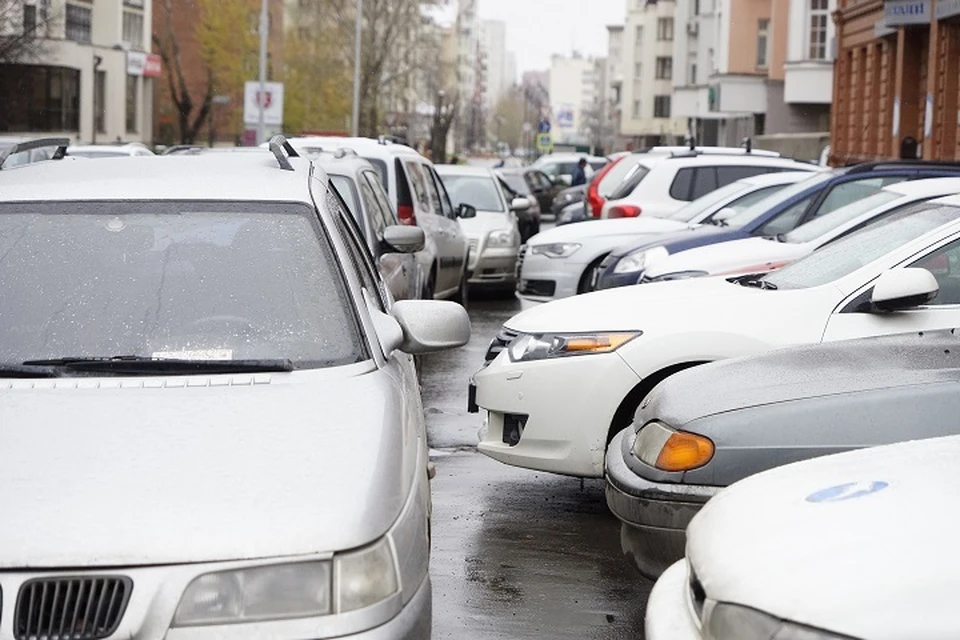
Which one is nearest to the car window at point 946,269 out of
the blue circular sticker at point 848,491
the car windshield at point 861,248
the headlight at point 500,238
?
the car windshield at point 861,248

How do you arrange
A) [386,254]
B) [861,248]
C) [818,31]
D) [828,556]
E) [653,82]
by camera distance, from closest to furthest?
[828,556], [861,248], [386,254], [818,31], [653,82]

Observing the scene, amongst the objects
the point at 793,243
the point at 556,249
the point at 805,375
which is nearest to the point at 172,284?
the point at 805,375

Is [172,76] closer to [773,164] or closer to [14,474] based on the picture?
[773,164]

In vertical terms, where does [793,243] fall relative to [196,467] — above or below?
above

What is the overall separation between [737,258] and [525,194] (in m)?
20.3

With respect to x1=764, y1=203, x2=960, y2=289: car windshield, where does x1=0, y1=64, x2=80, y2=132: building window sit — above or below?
above

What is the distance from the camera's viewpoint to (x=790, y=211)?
44.1ft

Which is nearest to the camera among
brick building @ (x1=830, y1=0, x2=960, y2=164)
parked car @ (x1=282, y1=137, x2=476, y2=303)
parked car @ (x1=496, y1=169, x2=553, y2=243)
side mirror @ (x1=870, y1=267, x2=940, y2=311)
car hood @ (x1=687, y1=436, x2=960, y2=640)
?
car hood @ (x1=687, y1=436, x2=960, y2=640)

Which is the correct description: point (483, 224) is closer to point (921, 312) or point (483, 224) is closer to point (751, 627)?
point (921, 312)

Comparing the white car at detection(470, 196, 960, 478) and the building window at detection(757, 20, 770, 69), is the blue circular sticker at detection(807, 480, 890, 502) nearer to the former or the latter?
the white car at detection(470, 196, 960, 478)

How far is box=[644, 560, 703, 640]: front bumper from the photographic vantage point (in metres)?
3.90

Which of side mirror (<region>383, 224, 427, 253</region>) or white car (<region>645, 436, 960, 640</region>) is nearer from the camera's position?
white car (<region>645, 436, 960, 640</region>)

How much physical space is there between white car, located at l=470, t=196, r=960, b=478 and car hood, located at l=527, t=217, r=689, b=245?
Answer: 7.75 meters

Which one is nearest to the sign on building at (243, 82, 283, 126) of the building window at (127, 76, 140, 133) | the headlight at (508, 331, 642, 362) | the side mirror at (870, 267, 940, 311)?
the building window at (127, 76, 140, 133)
